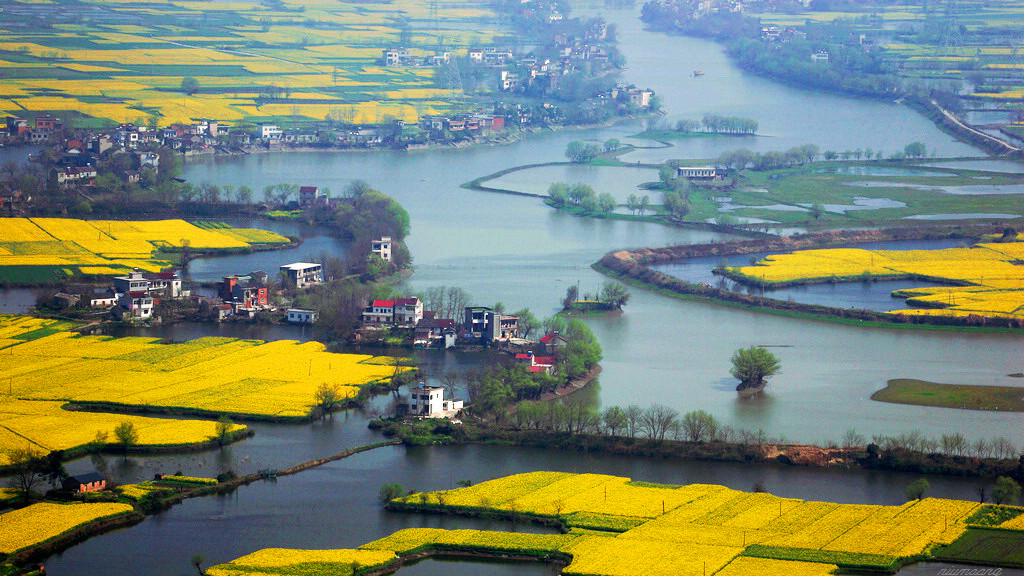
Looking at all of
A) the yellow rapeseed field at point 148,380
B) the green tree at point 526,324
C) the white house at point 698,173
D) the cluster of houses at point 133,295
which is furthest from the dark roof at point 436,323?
the white house at point 698,173

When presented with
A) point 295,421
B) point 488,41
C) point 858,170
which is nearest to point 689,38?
point 488,41

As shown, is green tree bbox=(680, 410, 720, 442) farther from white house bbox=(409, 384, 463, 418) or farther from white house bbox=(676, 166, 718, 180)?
white house bbox=(676, 166, 718, 180)

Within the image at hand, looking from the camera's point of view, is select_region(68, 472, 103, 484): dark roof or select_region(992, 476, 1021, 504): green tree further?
select_region(68, 472, 103, 484): dark roof

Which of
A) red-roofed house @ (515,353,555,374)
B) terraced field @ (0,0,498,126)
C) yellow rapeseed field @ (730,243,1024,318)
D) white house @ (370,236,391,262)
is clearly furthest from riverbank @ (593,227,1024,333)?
terraced field @ (0,0,498,126)

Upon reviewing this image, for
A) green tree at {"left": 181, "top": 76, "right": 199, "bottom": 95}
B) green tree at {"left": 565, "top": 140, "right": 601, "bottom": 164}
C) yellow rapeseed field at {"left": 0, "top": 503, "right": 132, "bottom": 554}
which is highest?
green tree at {"left": 181, "top": 76, "right": 199, "bottom": 95}

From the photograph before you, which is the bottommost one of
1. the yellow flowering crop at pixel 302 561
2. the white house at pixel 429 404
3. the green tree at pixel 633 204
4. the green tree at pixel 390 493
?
the yellow flowering crop at pixel 302 561

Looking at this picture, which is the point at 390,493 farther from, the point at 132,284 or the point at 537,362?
the point at 132,284

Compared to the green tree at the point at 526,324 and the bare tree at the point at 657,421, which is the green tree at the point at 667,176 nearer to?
the green tree at the point at 526,324
